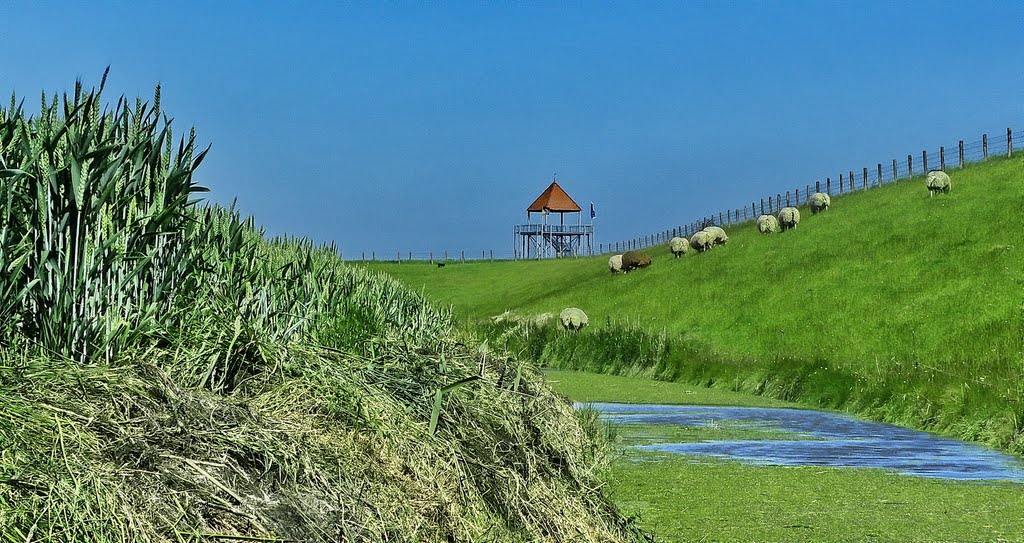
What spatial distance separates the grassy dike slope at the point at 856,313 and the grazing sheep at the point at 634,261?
1637 millimetres

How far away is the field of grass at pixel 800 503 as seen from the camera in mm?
8328

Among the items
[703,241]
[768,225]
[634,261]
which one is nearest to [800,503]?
[768,225]

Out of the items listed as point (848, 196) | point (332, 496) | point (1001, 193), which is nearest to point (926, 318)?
point (1001, 193)

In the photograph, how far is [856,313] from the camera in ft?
92.4

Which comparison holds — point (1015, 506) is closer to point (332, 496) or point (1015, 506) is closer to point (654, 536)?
point (654, 536)

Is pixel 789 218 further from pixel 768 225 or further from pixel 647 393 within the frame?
pixel 647 393

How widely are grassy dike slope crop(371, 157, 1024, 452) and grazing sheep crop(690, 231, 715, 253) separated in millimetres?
1104

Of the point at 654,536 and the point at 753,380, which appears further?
the point at 753,380

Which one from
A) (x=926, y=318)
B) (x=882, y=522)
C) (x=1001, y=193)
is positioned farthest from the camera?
(x=1001, y=193)

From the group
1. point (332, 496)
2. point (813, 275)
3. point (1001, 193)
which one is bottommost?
point (332, 496)

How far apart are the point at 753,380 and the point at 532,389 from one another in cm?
1425

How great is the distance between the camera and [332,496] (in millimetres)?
5469

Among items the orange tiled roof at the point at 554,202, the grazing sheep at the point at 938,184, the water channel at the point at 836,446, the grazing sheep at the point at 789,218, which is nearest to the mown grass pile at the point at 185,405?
the water channel at the point at 836,446

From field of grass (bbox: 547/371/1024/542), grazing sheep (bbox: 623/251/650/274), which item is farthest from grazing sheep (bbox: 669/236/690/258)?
field of grass (bbox: 547/371/1024/542)
